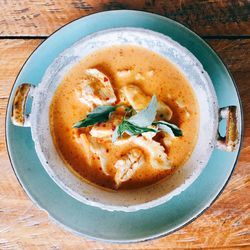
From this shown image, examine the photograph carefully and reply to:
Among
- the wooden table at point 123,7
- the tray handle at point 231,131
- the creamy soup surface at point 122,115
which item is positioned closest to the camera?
the tray handle at point 231,131

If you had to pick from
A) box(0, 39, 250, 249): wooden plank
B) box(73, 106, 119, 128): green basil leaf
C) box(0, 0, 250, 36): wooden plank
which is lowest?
box(0, 39, 250, 249): wooden plank

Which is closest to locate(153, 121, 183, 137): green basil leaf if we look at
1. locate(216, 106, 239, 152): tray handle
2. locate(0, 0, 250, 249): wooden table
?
locate(216, 106, 239, 152): tray handle

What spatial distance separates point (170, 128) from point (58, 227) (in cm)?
51

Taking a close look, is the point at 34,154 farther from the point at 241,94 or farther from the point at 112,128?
the point at 241,94

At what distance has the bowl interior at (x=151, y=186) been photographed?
1.51 m

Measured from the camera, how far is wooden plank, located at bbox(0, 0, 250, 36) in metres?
1.72

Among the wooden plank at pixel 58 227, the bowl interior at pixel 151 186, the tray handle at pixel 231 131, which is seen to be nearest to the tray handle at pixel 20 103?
the bowl interior at pixel 151 186

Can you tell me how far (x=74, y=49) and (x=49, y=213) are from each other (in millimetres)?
472

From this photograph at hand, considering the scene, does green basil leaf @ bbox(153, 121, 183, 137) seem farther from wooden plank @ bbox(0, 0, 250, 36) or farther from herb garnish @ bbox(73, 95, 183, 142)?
wooden plank @ bbox(0, 0, 250, 36)

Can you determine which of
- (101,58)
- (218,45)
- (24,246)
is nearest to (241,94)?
(218,45)

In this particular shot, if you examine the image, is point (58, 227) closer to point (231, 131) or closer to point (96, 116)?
point (96, 116)

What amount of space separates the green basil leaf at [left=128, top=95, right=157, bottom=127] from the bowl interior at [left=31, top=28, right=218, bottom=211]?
0.18m

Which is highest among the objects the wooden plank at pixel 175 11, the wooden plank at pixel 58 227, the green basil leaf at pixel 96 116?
the wooden plank at pixel 175 11

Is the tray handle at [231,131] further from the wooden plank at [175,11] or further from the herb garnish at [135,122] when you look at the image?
the wooden plank at [175,11]
